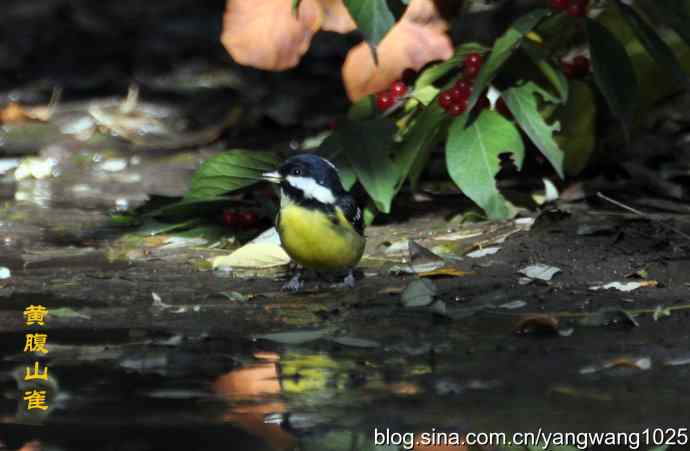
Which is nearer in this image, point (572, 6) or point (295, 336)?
point (295, 336)

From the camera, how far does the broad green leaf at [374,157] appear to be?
6180 millimetres

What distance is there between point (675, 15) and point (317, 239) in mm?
1841

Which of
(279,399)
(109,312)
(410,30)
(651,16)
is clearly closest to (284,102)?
(410,30)

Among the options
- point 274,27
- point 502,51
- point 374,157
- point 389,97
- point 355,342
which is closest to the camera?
point 355,342

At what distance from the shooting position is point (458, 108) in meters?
6.32

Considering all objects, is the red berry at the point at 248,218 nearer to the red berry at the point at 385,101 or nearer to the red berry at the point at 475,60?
the red berry at the point at 385,101

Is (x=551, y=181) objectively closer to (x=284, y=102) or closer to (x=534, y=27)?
(x=534, y=27)

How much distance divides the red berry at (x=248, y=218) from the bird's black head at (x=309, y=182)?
0.92 meters

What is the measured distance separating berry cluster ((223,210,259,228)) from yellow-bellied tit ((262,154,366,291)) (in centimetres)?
89

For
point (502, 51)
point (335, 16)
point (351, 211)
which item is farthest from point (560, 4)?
point (351, 211)

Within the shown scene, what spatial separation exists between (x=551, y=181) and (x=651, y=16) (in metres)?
1.08

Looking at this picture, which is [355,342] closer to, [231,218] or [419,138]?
[419,138]

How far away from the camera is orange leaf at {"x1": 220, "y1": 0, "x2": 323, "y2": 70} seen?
6426mm

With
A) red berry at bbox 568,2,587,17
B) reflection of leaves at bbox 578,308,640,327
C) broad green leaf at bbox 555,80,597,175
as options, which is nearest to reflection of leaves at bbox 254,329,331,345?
reflection of leaves at bbox 578,308,640,327
